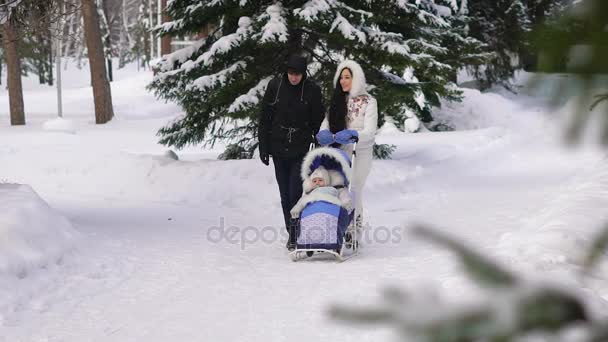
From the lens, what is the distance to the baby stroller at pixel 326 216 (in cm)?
722

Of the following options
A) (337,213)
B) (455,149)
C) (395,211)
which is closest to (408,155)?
(455,149)

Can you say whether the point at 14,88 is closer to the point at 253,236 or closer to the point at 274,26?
the point at 274,26

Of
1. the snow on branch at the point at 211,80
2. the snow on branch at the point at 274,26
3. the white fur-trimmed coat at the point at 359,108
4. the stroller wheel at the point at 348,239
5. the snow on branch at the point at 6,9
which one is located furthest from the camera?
the snow on branch at the point at 211,80

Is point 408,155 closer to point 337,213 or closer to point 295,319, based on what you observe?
point 337,213

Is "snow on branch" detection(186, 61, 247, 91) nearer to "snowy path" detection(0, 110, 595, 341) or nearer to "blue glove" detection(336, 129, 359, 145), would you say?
"snowy path" detection(0, 110, 595, 341)

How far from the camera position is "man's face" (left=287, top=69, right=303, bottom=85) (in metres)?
7.93

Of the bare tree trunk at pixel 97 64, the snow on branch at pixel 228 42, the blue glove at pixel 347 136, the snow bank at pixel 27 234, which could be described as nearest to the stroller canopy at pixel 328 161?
the blue glove at pixel 347 136

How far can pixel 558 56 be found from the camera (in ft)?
3.25

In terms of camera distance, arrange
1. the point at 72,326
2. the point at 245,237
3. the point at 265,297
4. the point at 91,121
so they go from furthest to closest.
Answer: the point at 91,121, the point at 245,237, the point at 265,297, the point at 72,326

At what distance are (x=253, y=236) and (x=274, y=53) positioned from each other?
14.9ft

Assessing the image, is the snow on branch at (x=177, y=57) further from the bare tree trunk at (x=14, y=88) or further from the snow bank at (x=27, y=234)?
the bare tree trunk at (x=14, y=88)

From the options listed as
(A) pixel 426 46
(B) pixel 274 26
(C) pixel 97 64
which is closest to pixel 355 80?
(B) pixel 274 26

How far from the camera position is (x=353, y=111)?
25.8 ft

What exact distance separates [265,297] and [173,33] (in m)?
7.95
